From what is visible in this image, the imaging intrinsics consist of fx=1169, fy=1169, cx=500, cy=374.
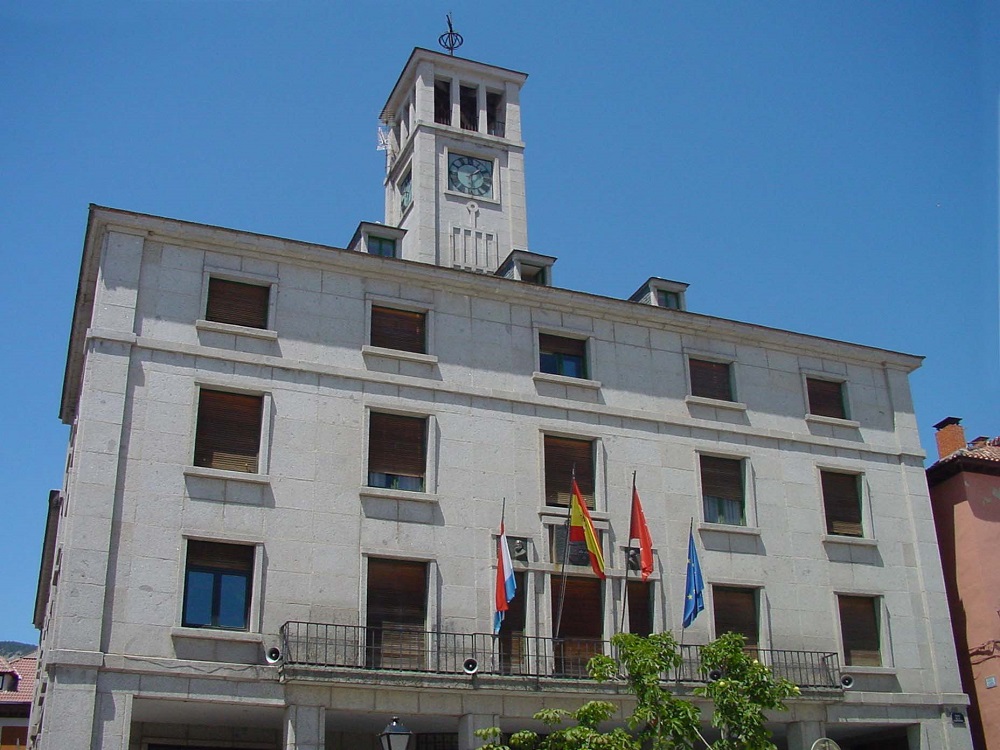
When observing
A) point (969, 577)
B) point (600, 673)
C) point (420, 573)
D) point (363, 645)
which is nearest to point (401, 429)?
point (420, 573)

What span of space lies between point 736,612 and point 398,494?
26.7 ft

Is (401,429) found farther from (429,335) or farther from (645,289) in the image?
(645,289)

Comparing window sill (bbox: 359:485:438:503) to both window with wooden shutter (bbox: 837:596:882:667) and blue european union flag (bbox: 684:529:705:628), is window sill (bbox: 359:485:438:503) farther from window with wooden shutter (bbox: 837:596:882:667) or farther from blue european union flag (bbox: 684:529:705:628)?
window with wooden shutter (bbox: 837:596:882:667)

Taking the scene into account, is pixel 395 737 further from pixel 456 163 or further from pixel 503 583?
pixel 456 163

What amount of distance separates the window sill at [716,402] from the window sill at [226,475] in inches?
400

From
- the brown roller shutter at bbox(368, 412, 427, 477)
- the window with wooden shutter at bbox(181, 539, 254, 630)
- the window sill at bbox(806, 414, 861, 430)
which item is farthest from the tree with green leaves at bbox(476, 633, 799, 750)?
the window sill at bbox(806, 414, 861, 430)

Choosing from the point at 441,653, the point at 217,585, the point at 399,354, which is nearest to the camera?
the point at 217,585

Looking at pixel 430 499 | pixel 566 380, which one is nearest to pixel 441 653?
pixel 430 499

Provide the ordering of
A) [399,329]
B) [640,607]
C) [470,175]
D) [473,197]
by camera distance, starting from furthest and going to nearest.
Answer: [470,175]
[473,197]
[399,329]
[640,607]

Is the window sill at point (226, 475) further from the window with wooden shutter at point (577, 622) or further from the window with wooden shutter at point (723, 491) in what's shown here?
the window with wooden shutter at point (723, 491)

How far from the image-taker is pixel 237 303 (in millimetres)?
24078

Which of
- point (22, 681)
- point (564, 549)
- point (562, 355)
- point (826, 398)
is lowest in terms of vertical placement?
point (564, 549)

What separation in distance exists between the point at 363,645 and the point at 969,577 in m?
15.9

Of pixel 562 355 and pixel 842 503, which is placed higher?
pixel 562 355
